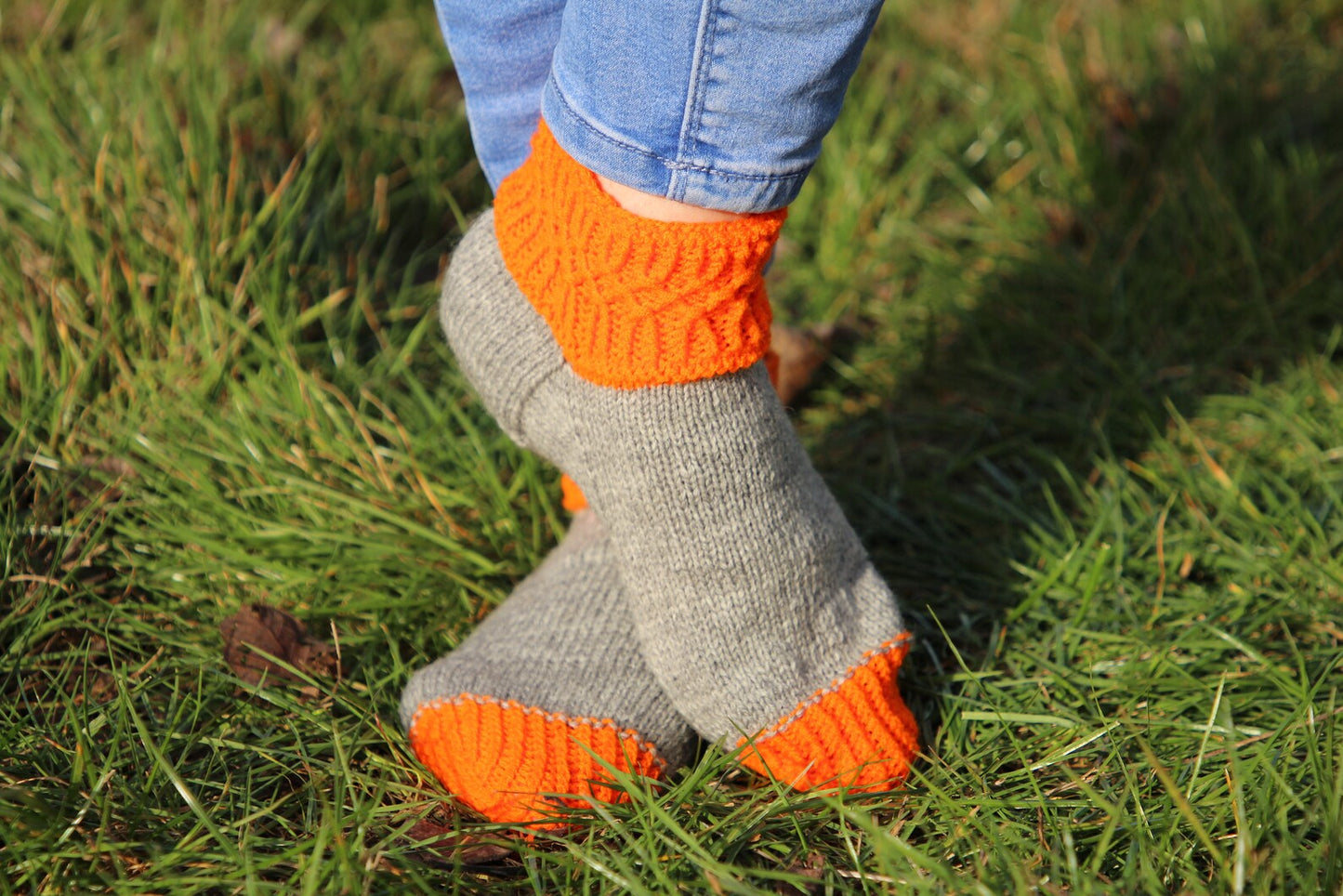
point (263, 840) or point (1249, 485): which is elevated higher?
point (1249, 485)

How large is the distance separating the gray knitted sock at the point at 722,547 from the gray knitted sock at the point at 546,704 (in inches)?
2.1

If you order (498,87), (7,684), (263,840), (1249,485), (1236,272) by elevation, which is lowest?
(7,684)

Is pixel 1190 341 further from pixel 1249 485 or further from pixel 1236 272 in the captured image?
pixel 1249 485

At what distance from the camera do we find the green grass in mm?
894

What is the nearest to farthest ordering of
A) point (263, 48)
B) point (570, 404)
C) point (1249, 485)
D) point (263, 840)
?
1. point (263, 840)
2. point (570, 404)
3. point (1249, 485)
4. point (263, 48)

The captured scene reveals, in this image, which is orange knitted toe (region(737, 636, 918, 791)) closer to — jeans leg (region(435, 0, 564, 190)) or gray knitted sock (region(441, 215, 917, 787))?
gray knitted sock (region(441, 215, 917, 787))

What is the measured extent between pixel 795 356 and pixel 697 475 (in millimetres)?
659

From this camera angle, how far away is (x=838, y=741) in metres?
0.98

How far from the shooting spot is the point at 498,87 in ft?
3.43

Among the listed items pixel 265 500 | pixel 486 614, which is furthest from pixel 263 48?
pixel 486 614

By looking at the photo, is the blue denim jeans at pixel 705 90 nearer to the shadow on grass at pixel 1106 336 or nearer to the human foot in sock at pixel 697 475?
the human foot in sock at pixel 697 475

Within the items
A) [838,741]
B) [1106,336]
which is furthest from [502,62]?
[1106,336]

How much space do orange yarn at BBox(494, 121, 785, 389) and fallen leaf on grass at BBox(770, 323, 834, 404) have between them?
589mm

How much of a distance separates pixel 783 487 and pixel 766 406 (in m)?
0.08
